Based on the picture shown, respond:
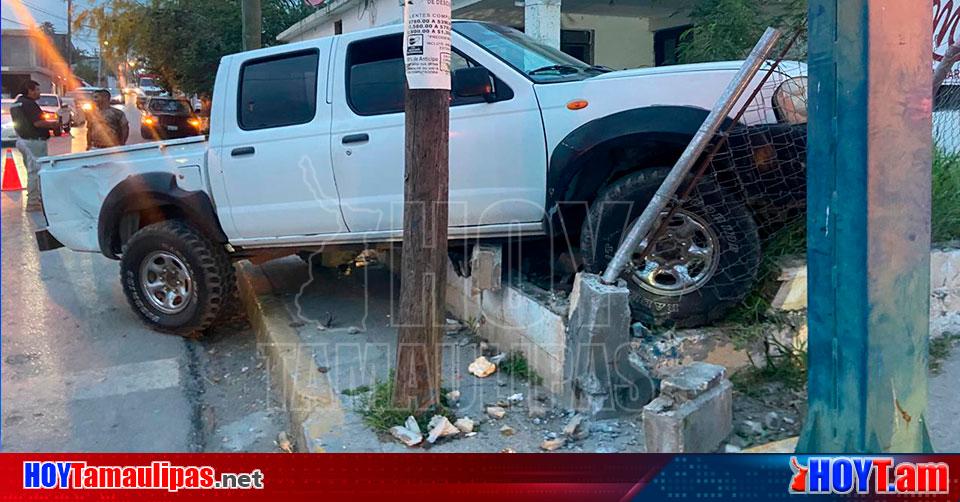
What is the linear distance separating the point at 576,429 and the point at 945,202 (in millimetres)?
3164

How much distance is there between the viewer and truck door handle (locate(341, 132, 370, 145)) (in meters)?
4.81

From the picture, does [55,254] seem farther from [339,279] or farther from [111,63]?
[339,279]

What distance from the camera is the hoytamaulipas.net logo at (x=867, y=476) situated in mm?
2555

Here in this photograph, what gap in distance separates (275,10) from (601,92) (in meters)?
12.4

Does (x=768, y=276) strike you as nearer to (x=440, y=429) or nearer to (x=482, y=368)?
(x=482, y=368)

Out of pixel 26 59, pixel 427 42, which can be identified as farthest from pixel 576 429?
pixel 26 59

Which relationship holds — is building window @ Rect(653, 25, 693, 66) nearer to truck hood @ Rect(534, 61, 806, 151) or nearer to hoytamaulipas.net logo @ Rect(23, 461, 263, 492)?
truck hood @ Rect(534, 61, 806, 151)

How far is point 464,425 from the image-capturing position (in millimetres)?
3715

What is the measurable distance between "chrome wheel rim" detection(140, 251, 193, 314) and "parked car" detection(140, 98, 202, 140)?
10.2 metres

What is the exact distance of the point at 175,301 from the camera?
5684 mm

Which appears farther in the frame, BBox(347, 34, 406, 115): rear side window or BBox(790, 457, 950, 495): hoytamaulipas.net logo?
BBox(347, 34, 406, 115): rear side window

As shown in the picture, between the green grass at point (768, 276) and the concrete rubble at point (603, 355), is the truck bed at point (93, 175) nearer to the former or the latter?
the concrete rubble at point (603, 355)

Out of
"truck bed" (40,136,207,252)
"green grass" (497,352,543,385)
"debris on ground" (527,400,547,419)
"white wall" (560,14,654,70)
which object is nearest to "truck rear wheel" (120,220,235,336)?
"truck bed" (40,136,207,252)

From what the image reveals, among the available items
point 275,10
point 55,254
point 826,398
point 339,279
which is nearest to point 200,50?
point 275,10
